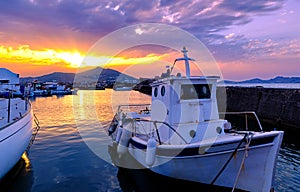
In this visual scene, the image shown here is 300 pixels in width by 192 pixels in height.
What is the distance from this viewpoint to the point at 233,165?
8.09 meters

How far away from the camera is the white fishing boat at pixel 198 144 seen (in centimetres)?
780

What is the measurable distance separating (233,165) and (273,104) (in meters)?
20.4

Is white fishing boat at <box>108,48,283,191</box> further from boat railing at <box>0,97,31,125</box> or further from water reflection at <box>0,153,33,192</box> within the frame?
boat railing at <box>0,97,31,125</box>

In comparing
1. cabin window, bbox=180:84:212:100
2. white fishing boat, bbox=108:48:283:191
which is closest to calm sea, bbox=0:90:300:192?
white fishing boat, bbox=108:48:283:191

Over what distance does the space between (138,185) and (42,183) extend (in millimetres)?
3959

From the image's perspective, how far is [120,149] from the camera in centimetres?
1147

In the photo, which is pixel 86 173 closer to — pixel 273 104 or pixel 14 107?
pixel 14 107

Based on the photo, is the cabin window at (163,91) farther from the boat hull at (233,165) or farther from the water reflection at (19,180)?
the water reflection at (19,180)

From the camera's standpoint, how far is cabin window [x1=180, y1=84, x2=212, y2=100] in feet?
32.1

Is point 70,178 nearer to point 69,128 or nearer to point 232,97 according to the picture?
point 69,128

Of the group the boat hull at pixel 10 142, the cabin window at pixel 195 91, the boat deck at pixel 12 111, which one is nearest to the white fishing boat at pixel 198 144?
the cabin window at pixel 195 91

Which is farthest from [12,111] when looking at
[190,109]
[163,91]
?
[190,109]

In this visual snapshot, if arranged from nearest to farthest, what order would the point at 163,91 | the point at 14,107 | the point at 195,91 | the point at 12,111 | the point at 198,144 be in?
the point at 198,144 < the point at 195,91 < the point at 163,91 < the point at 12,111 < the point at 14,107

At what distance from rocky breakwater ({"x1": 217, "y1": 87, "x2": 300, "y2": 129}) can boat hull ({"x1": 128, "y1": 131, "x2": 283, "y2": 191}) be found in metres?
15.2
